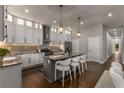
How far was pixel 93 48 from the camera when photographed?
26.4 ft

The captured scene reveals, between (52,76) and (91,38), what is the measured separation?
5.41 meters

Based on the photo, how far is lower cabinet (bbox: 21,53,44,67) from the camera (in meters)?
5.61

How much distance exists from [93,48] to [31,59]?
4.69m

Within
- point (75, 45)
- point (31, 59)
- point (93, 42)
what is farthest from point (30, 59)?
point (93, 42)

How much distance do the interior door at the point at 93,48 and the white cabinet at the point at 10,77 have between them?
628cm

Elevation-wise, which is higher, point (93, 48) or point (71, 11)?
point (71, 11)

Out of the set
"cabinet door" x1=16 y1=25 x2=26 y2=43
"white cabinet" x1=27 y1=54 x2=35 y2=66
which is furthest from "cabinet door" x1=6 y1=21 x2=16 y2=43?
"white cabinet" x1=27 y1=54 x2=35 y2=66

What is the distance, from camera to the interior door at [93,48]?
25.3ft

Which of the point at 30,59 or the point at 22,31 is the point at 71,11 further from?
the point at 30,59

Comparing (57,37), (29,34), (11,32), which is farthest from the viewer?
(57,37)

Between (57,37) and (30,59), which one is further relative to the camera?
(57,37)

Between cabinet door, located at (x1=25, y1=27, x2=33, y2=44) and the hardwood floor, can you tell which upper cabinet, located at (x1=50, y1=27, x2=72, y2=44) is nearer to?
cabinet door, located at (x1=25, y1=27, x2=33, y2=44)

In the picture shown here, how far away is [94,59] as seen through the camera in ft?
26.4

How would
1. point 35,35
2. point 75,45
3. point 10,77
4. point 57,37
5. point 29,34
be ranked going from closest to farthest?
1. point 10,77
2. point 29,34
3. point 35,35
4. point 57,37
5. point 75,45
